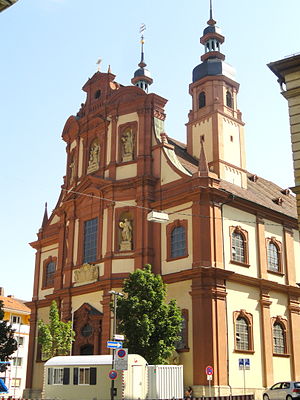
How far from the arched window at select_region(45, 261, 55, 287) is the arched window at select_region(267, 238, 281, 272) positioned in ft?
56.4

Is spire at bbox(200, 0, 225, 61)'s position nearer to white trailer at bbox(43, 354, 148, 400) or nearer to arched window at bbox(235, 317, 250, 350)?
arched window at bbox(235, 317, 250, 350)

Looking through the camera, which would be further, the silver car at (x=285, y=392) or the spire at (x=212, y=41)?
the spire at (x=212, y=41)

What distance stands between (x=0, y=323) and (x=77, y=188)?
36.8ft

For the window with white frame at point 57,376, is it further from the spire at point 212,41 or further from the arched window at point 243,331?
the spire at point 212,41

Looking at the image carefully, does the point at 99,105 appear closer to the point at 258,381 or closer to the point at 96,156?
the point at 96,156

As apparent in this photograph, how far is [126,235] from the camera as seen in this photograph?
1436 inches

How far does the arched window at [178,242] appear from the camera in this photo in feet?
111

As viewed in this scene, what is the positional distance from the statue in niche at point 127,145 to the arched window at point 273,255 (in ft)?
37.1

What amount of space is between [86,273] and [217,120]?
1434cm

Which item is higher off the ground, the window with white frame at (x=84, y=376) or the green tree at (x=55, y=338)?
the green tree at (x=55, y=338)

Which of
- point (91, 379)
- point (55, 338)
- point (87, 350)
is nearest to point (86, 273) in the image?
point (87, 350)

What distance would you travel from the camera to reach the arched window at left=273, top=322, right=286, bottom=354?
35.2 meters

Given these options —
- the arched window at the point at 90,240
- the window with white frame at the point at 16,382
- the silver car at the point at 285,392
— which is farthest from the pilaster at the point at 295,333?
the window with white frame at the point at 16,382

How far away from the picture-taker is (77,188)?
135 feet
